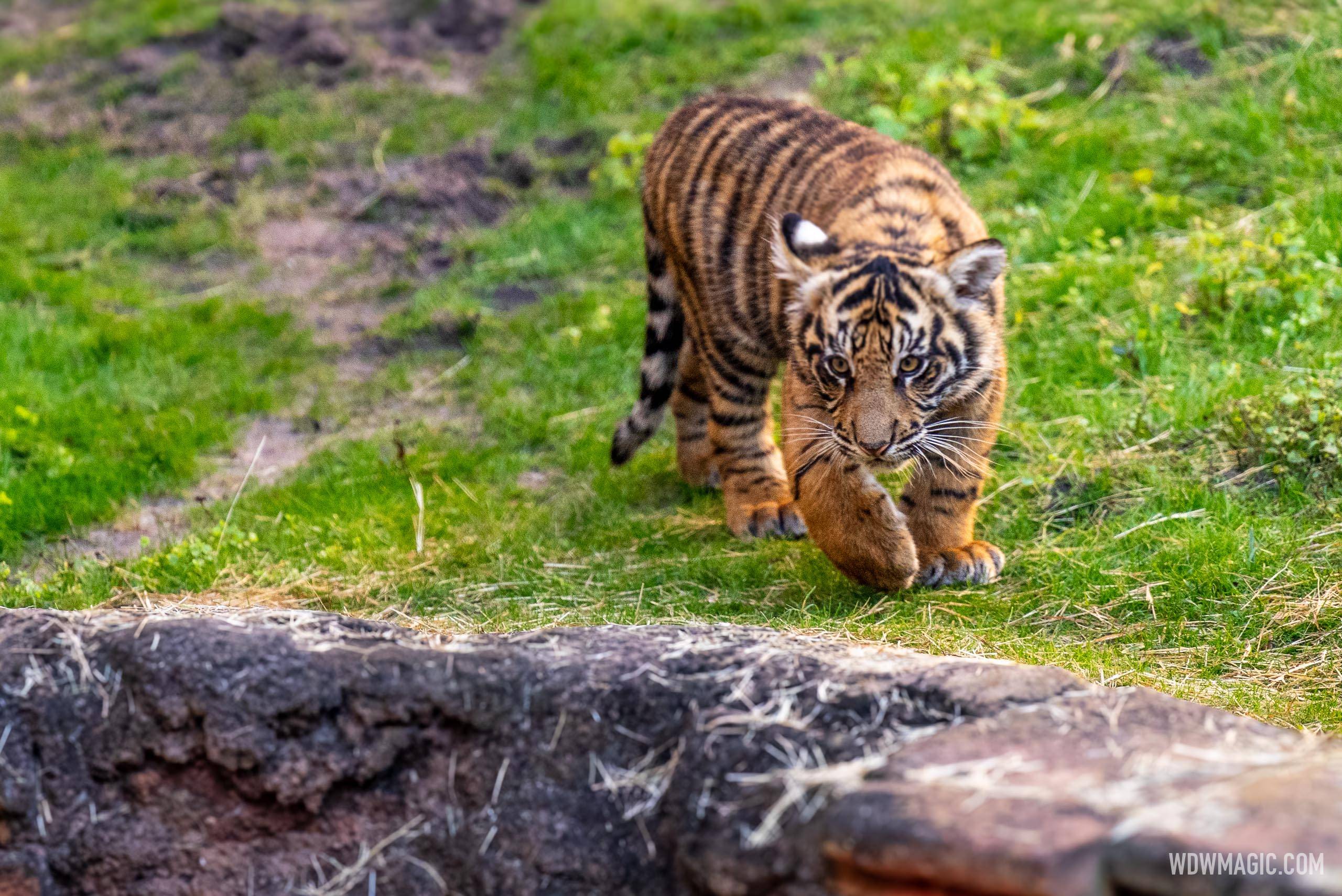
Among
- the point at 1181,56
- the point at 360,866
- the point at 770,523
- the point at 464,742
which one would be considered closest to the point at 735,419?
the point at 770,523

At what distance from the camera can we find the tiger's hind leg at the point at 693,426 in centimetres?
555

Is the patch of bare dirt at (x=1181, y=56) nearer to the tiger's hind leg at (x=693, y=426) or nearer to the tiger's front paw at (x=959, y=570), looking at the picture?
the tiger's hind leg at (x=693, y=426)

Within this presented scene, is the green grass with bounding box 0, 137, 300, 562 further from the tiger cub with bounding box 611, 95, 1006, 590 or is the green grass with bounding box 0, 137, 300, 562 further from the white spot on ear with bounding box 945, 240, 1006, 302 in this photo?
the white spot on ear with bounding box 945, 240, 1006, 302

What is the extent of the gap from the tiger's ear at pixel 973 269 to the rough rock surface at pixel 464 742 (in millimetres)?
1382

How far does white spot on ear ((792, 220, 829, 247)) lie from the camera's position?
4199 mm

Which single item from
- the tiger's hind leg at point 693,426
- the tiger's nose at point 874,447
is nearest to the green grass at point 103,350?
the tiger's hind leg at point 693,426

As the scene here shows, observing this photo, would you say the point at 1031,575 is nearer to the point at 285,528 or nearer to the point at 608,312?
the point at 285,528

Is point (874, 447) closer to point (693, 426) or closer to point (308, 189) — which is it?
point (693, 426)

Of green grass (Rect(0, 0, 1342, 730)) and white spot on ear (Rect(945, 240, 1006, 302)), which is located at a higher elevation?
white spot on ear (Rect(945, 240, 1006, 302))

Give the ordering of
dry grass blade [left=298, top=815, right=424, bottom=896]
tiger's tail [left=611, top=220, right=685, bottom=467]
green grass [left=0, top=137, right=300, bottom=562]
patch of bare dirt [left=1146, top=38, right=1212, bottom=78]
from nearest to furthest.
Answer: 1. dry grass blade [left=298, top=815, right=424, bottom=896]
2. tiger's tail [left=611, top=220, right=685, bottom=467]
3. green grass [left=0, top=137, right=300, bottom=562]
4. patch of bare dirt [left=1146, top=38, right=1212, bottom=78]

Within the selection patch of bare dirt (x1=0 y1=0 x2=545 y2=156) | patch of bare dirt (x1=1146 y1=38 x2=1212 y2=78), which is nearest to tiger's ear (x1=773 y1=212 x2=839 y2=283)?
patch of bare dirt (x1=1146 y1=38 x2=1212 y2=78)

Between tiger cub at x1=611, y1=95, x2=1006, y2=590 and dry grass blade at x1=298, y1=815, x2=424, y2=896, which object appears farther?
tiger cub at x1=611, y1=95, x2=1006, y2=590

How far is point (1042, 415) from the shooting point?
17.4ft

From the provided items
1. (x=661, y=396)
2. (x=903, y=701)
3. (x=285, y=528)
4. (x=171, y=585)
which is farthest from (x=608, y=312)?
(x=903, y=701)
